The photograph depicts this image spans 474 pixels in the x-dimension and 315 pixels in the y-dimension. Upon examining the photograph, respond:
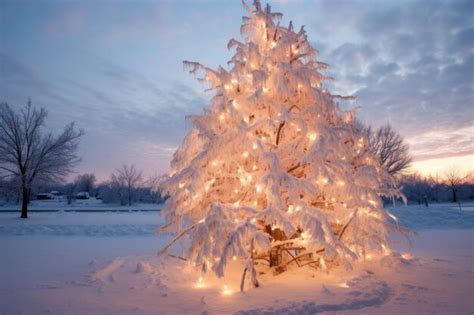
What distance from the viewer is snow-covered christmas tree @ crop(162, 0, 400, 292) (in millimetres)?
5562

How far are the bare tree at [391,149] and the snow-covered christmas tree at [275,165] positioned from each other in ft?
79.5

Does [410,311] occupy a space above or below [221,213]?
below

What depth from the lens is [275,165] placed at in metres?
5.64

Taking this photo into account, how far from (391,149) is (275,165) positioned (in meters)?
27.7

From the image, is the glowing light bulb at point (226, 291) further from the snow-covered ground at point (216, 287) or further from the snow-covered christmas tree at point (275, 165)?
the snow-covered christmas tree at point (275, 165)

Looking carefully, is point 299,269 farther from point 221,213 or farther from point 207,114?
point 207,114

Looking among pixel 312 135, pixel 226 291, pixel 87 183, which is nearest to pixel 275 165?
pixel 312 135

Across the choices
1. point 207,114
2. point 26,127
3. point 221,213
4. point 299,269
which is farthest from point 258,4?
point 26,127

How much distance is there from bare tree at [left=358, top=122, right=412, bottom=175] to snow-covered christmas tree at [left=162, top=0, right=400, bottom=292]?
79.5 ft

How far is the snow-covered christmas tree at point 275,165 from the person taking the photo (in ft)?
18.2

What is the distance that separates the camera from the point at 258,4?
6.99 m

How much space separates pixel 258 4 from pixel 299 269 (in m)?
6.30

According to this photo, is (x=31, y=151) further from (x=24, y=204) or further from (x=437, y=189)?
(x=437, y=189)

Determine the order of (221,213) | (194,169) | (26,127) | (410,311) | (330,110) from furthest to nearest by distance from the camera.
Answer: (26,127), (330,110), (194,169), (221,213), (410,311)
